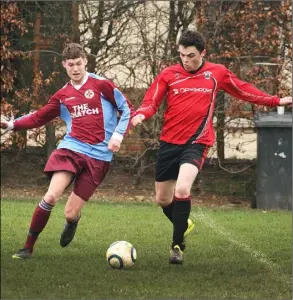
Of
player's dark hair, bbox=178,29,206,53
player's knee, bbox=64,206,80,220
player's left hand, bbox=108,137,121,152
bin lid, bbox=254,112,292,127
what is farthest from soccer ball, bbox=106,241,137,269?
bin lid, bbox=254,112,292,127

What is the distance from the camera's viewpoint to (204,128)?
771cm

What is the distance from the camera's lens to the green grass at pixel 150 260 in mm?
Result: 5922

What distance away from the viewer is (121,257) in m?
6.86

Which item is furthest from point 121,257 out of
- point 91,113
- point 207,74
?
point 207,74

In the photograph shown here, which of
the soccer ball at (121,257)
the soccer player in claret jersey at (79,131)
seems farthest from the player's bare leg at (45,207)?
the soccer ball at (121,257)

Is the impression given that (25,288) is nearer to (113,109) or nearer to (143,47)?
(113,109)

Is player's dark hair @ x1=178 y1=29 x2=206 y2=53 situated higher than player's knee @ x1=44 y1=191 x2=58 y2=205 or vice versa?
player's dark hair @ x1=178 y1=29 x2=206 y2=53

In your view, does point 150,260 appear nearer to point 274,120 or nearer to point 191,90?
point 191,90

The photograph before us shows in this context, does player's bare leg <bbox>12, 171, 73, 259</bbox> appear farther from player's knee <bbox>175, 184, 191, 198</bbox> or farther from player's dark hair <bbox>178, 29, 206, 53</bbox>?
player's dark hair <bbox>178, 29, 206, 53</bbox>

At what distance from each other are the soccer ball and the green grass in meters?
0.07

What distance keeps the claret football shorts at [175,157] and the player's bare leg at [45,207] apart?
912 mm

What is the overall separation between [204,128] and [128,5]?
683cm

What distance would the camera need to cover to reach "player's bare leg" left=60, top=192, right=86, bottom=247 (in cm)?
756

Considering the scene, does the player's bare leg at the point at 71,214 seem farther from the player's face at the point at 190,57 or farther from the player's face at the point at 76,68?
the player's face at the point at 190,57
